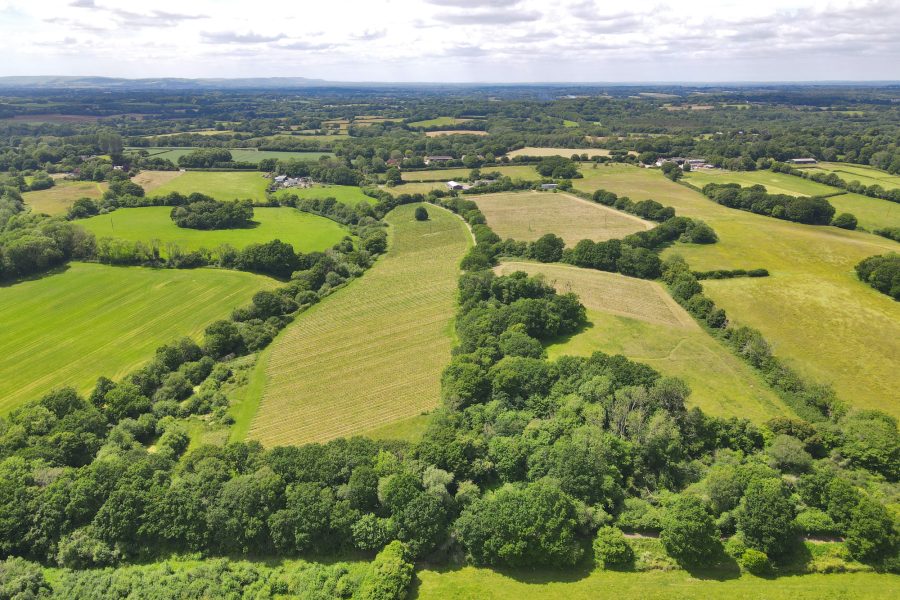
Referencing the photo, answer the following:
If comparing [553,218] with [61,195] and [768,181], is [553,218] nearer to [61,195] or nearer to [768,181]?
[768,181]

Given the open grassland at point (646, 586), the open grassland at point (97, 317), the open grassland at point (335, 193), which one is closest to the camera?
the open grassland at point (646, 586)

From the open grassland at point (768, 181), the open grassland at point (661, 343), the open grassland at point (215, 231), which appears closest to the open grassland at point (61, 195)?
the open grassland at point (215, 231)

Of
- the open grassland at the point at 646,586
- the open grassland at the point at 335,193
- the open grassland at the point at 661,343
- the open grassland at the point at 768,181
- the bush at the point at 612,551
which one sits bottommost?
the open grassland at the point at 646,586

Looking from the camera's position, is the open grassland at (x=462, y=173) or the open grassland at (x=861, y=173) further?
the open grassland at (x=462, y=173)

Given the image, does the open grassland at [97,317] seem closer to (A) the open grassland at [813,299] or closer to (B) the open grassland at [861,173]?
(A) the open grassland at [813,299]

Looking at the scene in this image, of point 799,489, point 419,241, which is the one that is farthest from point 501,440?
point 419,241

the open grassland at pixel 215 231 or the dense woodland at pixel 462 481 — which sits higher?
the open grassland at pixel 215 231

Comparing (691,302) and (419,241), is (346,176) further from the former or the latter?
(691,302)
